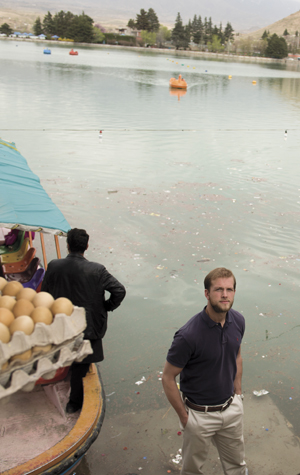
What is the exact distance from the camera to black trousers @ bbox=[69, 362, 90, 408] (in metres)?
4.53

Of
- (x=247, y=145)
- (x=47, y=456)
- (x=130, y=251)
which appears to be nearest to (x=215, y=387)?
(x=47, y=456)

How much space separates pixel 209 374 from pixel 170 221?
7864 mm

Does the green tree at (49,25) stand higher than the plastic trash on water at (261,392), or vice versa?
the green tree at (49,25)

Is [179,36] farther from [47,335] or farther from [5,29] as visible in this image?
[47,335]

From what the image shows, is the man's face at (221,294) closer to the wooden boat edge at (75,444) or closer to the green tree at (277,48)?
the wooden boat edge at (75,444)

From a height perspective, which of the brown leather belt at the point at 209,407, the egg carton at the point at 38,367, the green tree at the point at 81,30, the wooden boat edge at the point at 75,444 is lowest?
the wooden boat edge at the point at 75,444

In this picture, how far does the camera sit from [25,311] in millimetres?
2900

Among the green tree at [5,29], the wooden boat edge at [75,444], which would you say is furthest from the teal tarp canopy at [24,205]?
the green tree at [5,29]

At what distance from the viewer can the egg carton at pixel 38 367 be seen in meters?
2.70

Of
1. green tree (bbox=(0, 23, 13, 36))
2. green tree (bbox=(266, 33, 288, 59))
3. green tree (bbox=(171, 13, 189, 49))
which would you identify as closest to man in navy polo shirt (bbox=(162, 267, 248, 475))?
green tree (bbox=(266, 33, 288, 59))

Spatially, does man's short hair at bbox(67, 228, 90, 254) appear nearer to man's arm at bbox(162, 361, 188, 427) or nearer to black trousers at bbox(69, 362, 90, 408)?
black trousers at bbox(69, 362, 90, 408)

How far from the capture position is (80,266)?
431cm

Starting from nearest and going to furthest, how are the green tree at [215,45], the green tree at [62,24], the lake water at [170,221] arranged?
the lake water at [170,221] → the green tree at [62,24] → the green tree at [215,45]

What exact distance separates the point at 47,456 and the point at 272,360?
3.86 meters
